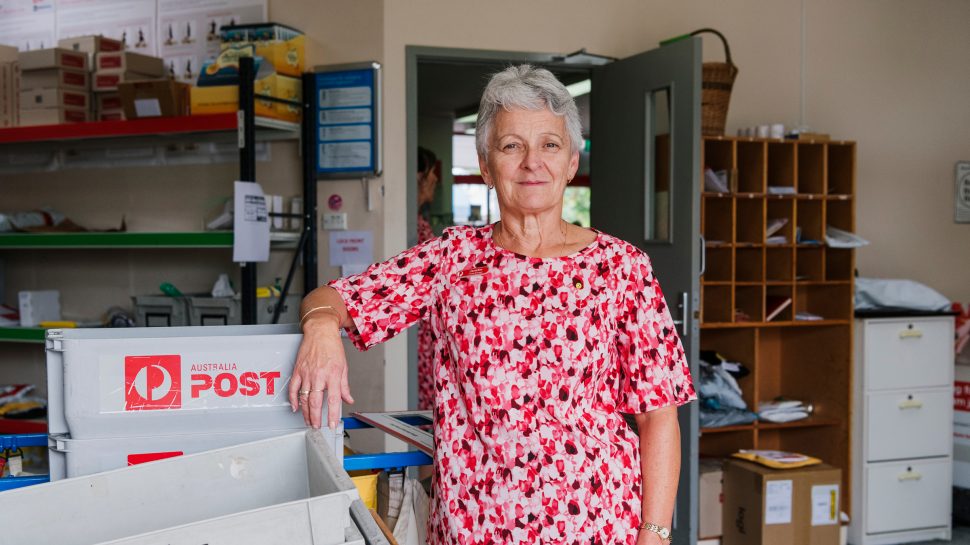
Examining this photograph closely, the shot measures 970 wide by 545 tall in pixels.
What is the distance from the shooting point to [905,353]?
4.26 m

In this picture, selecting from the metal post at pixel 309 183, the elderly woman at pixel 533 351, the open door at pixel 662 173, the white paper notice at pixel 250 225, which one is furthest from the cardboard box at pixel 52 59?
the elderly woman at pixel 533 351

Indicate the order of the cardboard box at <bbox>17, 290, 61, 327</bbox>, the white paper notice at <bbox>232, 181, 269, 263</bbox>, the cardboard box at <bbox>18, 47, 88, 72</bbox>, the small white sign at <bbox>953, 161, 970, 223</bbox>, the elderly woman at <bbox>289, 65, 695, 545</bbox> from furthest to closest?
the small white sign at <bbox>953, 161, 970, 223</bbox> → the cardboard box at <bbox>17, 290, 61, 327</bbox> → the cardboard box at <bbox>18, 47, 88, 72</bbox> → the white paper notice at <bbox>232, 181, 269, 263</bbox> → the elderly woman at <bbox>289, 65, 695, 545</bbox>

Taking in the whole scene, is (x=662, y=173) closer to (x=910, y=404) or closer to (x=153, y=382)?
(x=910, y=404)

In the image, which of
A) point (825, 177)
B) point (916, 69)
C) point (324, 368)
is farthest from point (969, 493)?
point (324, 368)

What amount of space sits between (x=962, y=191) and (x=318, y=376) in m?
→ 4.77

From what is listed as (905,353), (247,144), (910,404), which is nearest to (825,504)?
(910,404)

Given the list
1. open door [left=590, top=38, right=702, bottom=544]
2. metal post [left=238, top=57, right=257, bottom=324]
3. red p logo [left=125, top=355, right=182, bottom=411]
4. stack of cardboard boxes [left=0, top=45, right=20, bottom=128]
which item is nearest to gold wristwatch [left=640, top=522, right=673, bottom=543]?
red p logo [left=125, top=355, right=182, bottom=411]

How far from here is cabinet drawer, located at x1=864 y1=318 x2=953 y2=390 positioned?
4.23m

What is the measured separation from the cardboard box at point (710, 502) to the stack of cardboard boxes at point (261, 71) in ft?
8.54

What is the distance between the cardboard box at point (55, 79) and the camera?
438cm

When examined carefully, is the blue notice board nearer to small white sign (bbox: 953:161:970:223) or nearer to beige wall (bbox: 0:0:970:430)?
beige wall (bbox: 0:0:970:430)

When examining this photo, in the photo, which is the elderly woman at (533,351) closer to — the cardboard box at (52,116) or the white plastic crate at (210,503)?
the white plastic crate at (210,503)

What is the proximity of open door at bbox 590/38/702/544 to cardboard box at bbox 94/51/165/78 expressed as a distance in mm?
2308

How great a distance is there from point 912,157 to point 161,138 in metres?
4.17
